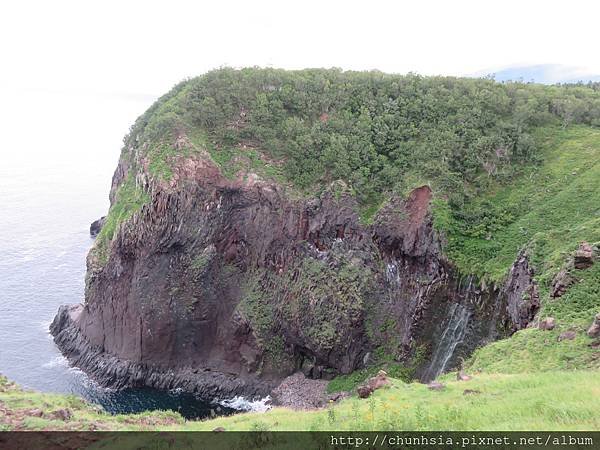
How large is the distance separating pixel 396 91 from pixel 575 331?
43.0 metres

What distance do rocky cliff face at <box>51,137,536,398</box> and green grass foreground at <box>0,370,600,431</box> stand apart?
24.6 metres

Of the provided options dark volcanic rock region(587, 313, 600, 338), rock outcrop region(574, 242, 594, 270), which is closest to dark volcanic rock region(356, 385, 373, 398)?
dark volcanic rock region(587, 313, 600, 338)

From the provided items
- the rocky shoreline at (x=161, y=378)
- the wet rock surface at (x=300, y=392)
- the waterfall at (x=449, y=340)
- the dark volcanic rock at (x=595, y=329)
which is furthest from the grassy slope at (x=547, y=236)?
the rocky shoreline at (x=161, y=378)

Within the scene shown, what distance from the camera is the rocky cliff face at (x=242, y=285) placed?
4744 centimetres

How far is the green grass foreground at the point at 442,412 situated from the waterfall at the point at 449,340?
61.4 ft

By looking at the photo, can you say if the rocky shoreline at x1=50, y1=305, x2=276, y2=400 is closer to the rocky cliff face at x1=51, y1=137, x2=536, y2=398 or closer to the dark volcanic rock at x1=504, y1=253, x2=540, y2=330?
the rocky cliff face at x1=51, y1=137, x2=536, y2=398

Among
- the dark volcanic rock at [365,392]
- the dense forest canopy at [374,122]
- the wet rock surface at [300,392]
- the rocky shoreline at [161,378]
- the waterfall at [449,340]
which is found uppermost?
the dense forest canopy at [374,122]

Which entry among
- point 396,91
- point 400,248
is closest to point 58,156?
point 396,91

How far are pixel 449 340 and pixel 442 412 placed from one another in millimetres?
25479

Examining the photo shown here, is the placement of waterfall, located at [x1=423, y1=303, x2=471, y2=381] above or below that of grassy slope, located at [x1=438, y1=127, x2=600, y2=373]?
below

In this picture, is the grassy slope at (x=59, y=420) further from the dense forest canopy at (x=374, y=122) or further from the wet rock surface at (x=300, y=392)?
the dense forest canopy at (x=374, y=122)

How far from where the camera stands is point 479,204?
4575 centimetres

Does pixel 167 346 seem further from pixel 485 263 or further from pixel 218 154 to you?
pixel 485 263

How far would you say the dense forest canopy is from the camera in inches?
1960
